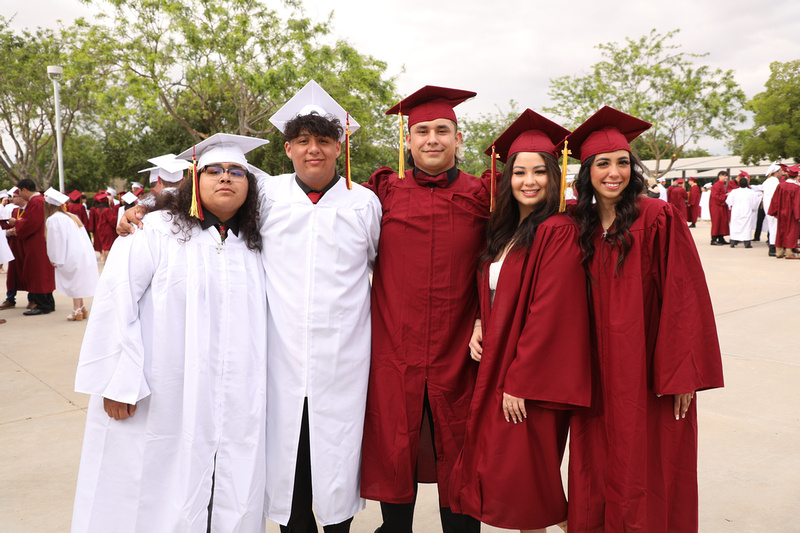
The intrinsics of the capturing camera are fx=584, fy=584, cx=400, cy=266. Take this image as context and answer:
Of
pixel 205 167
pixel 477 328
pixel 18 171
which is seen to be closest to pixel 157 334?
pixel 205 167

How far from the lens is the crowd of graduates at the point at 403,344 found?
7.63ft

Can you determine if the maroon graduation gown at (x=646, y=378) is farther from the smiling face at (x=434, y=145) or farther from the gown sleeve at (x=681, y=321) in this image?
the smiling face at (x=434, y=145)

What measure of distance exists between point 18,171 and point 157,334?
90.0 feet

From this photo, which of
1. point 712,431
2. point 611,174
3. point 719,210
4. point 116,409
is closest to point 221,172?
point 116,409

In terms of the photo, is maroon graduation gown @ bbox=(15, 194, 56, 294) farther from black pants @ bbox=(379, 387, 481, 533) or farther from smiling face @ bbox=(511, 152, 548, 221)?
smiling face @ bbox=(511, 152, 548, 221)

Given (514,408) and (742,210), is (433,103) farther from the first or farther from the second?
(742,210)

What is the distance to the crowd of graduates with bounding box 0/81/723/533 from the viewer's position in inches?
91.5

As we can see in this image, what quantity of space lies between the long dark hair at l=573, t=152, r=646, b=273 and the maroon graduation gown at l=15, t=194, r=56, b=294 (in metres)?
8.77

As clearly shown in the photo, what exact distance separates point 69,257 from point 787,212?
13.6 metres

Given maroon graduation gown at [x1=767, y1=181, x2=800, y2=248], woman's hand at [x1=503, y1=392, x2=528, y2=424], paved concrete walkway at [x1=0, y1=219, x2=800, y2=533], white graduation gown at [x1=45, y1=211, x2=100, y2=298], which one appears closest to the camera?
woman's hand at [x1=503, y1=392, x2=528, y2=424]

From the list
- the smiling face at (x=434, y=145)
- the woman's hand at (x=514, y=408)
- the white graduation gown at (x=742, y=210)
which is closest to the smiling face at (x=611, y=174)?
the smiling face at (x=434, y=145)

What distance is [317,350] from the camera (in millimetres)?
2586

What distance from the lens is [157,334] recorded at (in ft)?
7.86

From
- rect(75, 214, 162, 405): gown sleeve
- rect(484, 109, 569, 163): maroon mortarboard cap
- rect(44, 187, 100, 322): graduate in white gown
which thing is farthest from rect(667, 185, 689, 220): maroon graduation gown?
rect(75, 214, 162, 405): gown sleeve
